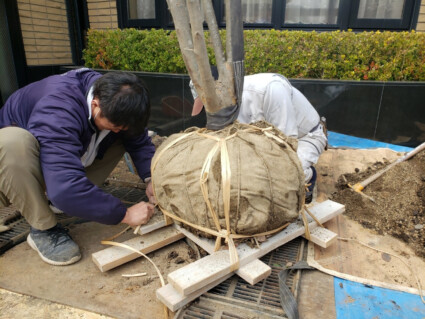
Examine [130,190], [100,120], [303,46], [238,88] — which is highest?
[303,46]

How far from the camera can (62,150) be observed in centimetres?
159

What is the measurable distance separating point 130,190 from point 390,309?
2116 mm

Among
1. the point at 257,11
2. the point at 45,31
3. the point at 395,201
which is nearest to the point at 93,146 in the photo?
the point at 395,201

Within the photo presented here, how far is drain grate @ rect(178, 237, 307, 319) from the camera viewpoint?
4.55ft

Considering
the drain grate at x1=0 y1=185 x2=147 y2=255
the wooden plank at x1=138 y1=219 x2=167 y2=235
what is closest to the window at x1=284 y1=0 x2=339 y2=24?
the drain grate at x1=0 y1=185 x2=147 y2=255

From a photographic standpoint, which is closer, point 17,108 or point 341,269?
point 341,269

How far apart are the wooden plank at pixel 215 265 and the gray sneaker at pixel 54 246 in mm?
714

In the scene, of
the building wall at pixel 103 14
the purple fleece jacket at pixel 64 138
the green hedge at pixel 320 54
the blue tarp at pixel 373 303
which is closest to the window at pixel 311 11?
the green hedge at pixel 320 54

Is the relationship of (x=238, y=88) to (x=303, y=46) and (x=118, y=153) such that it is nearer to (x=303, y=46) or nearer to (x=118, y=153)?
(x=118, y=153)

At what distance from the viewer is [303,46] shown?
4141 mm

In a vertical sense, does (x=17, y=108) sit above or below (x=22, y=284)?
above

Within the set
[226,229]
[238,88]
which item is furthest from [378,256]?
[238,88]

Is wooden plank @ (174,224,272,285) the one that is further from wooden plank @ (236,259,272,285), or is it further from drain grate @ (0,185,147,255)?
drain grate @ (0,185,147,255)

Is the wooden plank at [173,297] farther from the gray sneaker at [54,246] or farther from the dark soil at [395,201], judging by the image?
the dark soil at [395,201]
